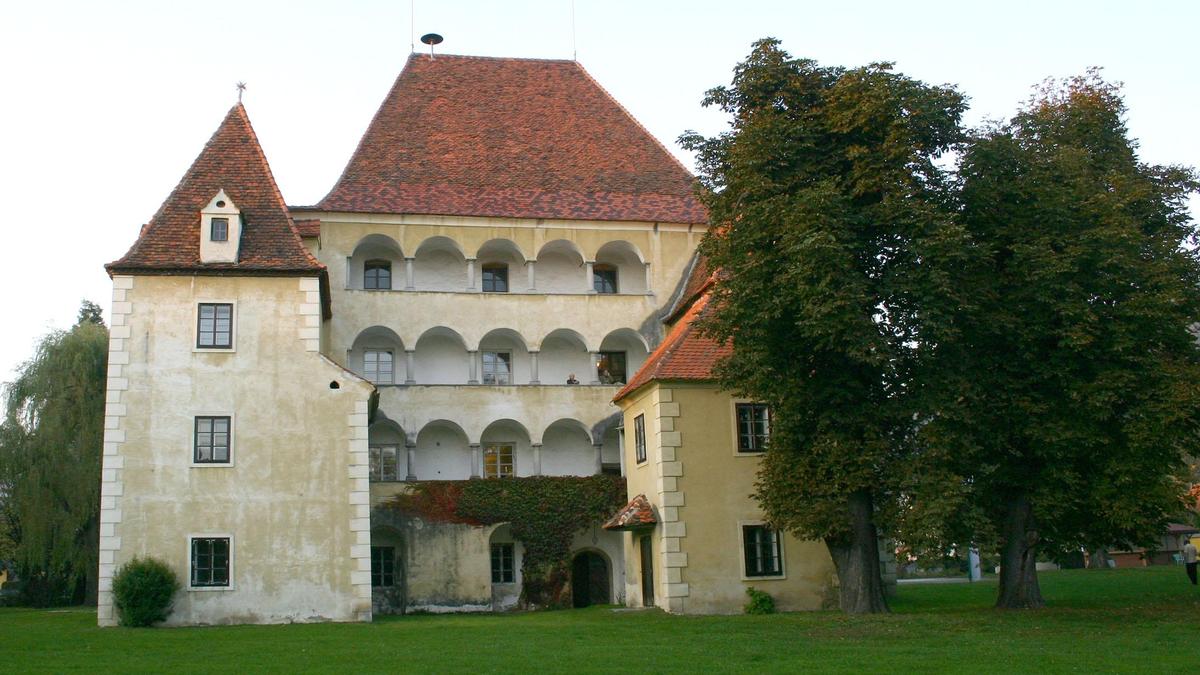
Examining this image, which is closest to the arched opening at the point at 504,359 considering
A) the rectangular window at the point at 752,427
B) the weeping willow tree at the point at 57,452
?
the rectangular window at the point at 752,427

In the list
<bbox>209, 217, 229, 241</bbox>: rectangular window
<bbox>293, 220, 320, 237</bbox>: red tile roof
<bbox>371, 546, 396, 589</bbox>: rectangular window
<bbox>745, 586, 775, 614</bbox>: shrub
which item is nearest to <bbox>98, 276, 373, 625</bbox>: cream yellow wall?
<bbox>209, 217, 229, 241</bbox>: rectangular window

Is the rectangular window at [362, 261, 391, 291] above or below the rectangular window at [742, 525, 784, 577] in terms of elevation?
above

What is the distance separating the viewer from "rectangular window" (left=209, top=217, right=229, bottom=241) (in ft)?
96.7

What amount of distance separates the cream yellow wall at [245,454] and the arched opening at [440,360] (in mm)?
9501

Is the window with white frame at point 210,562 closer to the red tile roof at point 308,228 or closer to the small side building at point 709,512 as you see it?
the small side building at point 709,512

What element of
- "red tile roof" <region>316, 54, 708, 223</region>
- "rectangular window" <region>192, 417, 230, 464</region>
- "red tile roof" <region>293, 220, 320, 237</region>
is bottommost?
"rectangular window" <region>192, 417, 230, 464</region>

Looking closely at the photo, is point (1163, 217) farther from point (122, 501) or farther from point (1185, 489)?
point (122, 501)

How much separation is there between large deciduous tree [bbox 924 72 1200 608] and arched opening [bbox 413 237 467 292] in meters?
18.2

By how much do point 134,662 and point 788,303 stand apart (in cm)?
1349

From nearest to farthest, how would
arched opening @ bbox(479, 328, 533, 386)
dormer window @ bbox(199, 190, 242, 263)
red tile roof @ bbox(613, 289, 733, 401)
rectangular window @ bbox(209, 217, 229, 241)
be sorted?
dormer window @ bbox(199, 190, 242, 263), rectangular window @ bbox(209, 217, 229, 241), red tile roof @ bbox(613, 289, 733, 401), arched opening @ bbox(479, 328, 533, 386)

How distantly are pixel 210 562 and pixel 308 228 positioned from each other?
11.4 m

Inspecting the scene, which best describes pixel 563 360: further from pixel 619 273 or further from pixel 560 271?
pixel 619 273

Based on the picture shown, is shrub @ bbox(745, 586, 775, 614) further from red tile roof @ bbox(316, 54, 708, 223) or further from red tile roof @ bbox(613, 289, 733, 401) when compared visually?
red tile roof @ bbox(316, 54, 708, 223)

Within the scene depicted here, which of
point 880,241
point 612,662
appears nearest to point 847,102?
point 880,241
